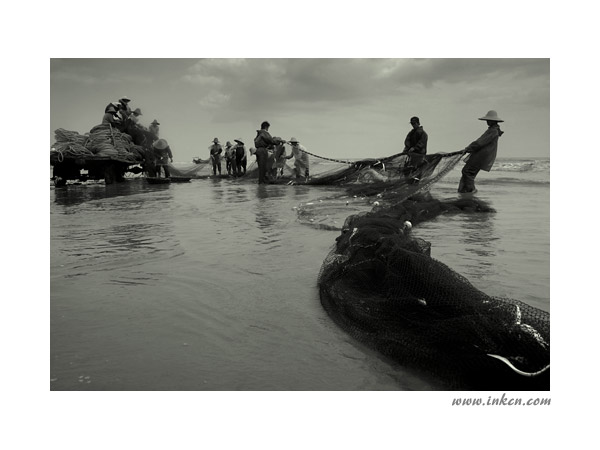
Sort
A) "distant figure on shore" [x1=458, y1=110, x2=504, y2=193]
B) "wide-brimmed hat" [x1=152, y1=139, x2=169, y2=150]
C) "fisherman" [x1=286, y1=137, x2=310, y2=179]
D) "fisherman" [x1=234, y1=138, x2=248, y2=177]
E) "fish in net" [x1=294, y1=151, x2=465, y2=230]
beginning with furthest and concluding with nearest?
"fisherman" [x1=234, y1=138, x2=248, y2=177], "wide-brimmed hat" [x1=152, y1=139, x2=169, y2=150], "fisherman" [x1=286, y1=137, x2=310, y2=179], "distant figure on shore" [x1=458, y1=110, x2=504, y2=193], "fish in net" [x1=294, y1=151, x2=465, y2=230]

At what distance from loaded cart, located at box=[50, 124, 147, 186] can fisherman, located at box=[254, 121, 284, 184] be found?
4.09 meters

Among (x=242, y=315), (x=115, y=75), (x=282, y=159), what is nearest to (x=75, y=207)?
(x=115, y=75)

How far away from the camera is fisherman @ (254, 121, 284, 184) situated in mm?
15266

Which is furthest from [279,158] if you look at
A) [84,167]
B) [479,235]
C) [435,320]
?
[435,320]

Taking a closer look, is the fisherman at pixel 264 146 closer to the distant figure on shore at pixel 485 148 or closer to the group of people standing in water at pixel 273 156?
the group of people standing in water at pixel 273 156

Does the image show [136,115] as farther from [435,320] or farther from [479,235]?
[435,320]

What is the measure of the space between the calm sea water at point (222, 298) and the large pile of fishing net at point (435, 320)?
0.11m

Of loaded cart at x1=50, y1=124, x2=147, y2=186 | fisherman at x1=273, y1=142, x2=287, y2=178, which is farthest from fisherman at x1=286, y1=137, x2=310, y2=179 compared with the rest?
loaded cart at x1=50, y1=124, x2=147, y2=186

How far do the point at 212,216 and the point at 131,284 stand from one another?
389 centimetres

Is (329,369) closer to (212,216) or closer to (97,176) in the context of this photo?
(212,216)

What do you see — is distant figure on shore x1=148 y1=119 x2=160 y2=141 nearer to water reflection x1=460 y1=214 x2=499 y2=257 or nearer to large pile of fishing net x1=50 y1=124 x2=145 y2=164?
large pile of fishing net x1=50 y1=124 x2=145 y2=164

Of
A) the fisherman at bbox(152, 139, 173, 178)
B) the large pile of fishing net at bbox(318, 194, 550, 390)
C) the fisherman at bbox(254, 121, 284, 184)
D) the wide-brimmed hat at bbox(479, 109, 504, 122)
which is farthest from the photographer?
the fisherman at bbox(152, 139, 173, 178)

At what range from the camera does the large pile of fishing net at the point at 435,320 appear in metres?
1.97
